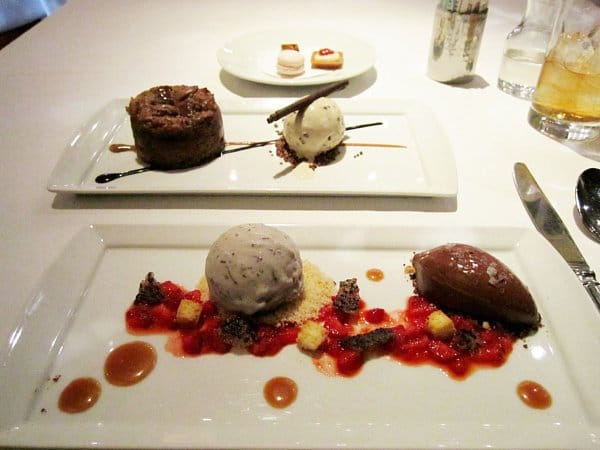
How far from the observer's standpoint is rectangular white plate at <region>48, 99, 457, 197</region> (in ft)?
4.65

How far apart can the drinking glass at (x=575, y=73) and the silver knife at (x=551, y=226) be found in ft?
0.99

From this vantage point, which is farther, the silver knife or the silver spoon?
the silver spoon

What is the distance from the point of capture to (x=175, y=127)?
1.53 m

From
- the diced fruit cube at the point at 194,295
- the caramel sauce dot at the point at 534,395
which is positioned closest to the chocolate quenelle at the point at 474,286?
the caramel sauce dot at the point at 534,395

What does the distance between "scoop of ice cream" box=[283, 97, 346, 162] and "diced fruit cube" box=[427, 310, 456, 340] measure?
0.79 m

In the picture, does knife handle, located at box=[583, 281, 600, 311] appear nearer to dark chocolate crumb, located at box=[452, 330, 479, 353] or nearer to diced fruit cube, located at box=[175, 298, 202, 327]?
dark chocolate crumb, located at box=[452, 330, 479, 353]

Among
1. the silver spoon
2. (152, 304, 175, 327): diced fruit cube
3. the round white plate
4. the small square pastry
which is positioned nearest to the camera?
(152, 304, 175, 327): diced fruit cube

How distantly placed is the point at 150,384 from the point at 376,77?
5.86 ft

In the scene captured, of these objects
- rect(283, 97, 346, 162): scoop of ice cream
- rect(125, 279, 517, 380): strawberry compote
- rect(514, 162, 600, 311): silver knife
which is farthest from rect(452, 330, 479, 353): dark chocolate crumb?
rect(283, 97, 346, 162): scoop of ice cream

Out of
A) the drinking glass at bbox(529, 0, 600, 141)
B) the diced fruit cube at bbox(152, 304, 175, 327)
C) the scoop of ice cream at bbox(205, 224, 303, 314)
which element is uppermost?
the drinking glass at bbox(529, 0, 600, 141)

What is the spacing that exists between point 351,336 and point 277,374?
0.18 metres

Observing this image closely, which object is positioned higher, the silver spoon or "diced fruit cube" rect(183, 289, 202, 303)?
the silver spoon

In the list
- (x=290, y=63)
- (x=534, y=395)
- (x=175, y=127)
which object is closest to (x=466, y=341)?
(x=534, y=395)

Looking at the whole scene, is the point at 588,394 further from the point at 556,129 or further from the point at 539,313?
the point at 556,129
